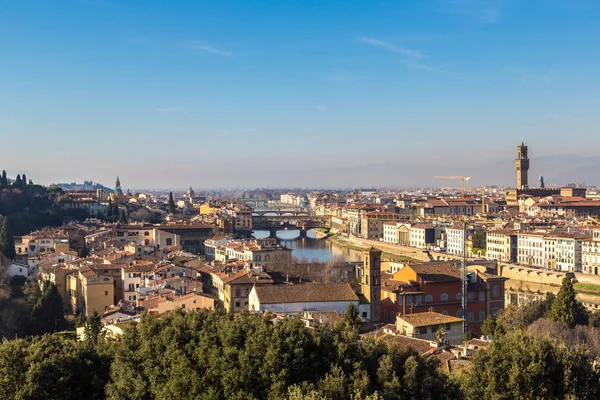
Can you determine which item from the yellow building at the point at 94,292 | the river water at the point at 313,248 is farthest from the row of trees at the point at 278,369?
the river water at the point at 313,248

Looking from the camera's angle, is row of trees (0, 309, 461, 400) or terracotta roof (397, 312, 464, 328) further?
terracotta roof (397, 312, 464, 328)

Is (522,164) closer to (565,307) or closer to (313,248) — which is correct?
(313,248)

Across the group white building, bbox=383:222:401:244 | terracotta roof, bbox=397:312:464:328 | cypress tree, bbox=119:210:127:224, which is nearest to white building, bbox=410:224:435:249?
white building, bbox=383:222:401:244

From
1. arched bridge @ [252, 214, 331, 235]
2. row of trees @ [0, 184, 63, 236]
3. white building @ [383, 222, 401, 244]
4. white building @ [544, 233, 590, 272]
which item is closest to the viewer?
white building @ [544, 233, 590, 272]

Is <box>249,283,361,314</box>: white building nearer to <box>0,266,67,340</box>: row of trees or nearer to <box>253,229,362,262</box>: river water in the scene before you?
<box>0,266,67,340</box>: row of trees

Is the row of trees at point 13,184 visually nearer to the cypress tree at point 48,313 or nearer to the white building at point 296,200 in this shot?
the cypress tree at point 48,313

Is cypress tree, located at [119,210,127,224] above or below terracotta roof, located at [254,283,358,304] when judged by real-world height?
above

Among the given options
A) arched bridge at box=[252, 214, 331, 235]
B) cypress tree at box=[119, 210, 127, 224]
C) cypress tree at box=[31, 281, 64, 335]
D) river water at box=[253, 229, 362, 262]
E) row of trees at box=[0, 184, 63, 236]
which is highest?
row of trees at box=[0, 184, 63, 236]
